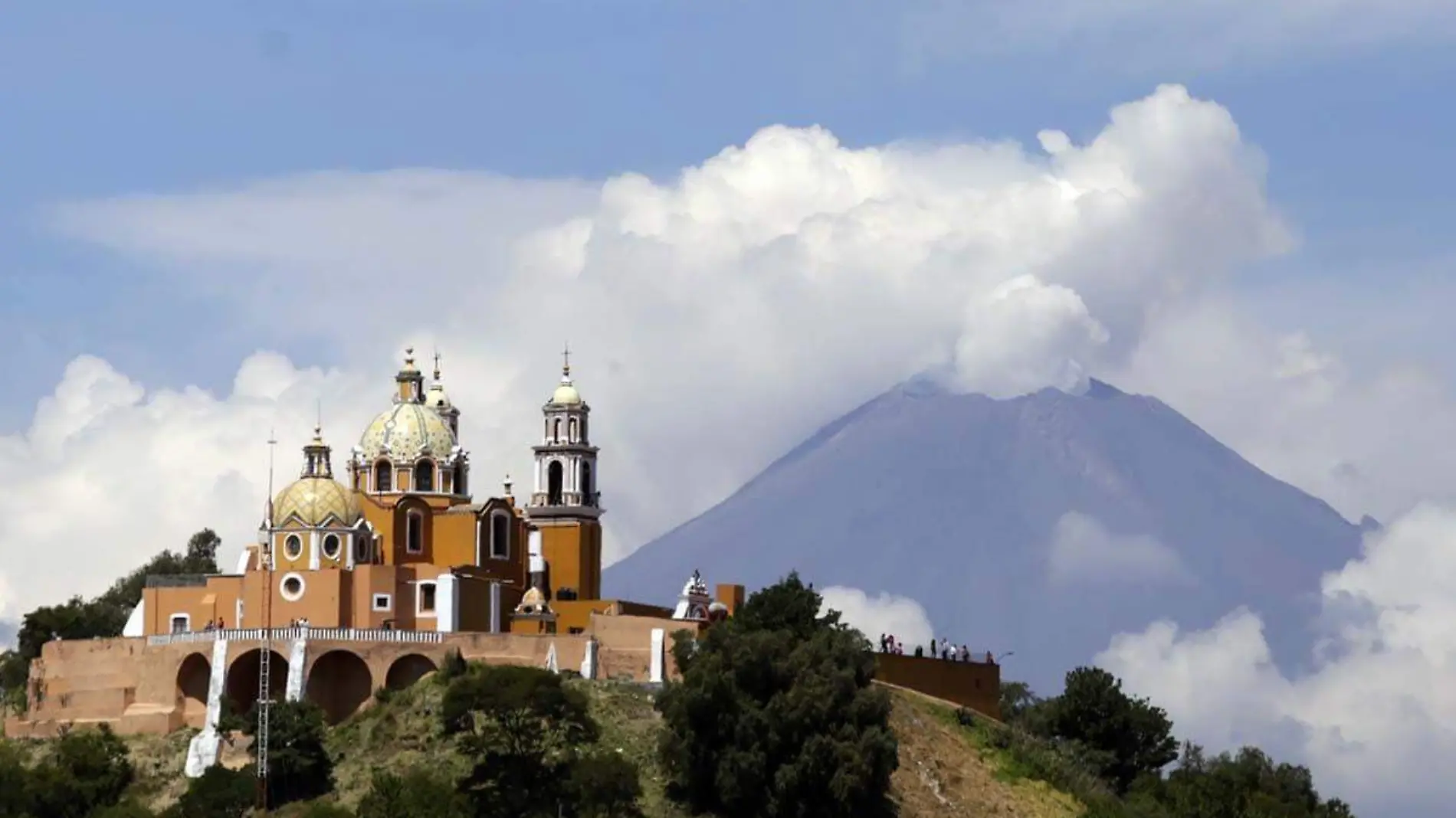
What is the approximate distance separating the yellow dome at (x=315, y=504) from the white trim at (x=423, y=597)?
279 cm

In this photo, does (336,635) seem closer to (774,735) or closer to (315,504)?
(315,504)

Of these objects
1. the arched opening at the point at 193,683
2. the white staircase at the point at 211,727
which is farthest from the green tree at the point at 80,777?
the arched opening at the point at 193,683

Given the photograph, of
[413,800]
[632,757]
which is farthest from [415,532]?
[413,800]

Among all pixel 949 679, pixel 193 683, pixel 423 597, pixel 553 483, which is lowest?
pixel 193 683

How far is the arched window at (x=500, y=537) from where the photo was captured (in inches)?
3716

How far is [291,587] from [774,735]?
16309mm

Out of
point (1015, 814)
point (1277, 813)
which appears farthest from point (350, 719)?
point (1277, 813)

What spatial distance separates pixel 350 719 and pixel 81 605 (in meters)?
23.6

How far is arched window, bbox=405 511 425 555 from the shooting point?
9294cm

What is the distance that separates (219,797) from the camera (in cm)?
8231

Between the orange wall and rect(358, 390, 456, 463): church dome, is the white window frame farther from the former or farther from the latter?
the orange wall

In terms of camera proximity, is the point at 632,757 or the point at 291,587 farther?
the point at 291,587

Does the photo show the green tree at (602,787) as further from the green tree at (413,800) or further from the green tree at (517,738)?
the green tree at (413,800)

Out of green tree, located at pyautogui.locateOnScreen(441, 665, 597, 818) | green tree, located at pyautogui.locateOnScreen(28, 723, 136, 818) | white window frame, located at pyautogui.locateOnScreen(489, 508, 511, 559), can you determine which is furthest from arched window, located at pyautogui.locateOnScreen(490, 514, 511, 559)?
green tree, located at pyautogui.locateOnScreen(28, 723, 136, 818)
